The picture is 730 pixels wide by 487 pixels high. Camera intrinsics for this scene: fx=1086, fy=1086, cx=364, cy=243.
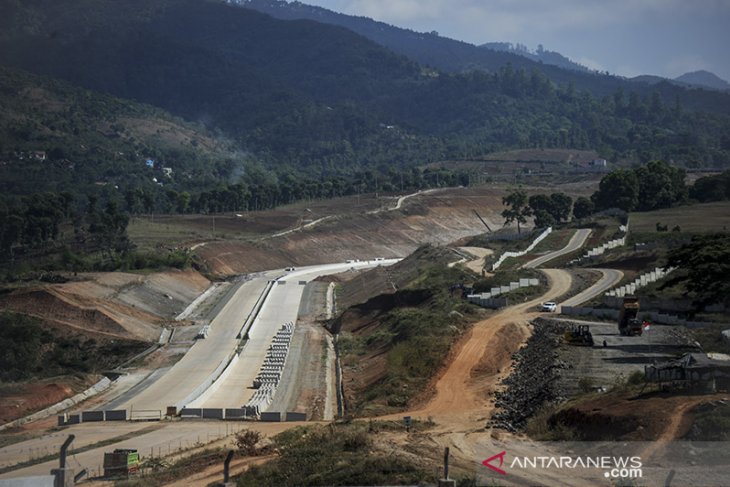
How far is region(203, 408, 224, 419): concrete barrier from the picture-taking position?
180 ft

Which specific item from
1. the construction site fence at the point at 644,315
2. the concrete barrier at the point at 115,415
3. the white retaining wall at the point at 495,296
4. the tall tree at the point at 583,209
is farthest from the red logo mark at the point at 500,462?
the tall tree at the point at 583,209

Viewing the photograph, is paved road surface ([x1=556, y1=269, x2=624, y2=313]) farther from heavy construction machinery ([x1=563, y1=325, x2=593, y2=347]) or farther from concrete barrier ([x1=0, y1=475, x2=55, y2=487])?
concrete barrier ([x1=0, y1=475, x2=55, y2=487])

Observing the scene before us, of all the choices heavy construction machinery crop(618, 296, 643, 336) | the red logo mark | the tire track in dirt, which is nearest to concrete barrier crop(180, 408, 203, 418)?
the tire track in dirt

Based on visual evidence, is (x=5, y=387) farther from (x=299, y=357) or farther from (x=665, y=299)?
(x=665, y=299)

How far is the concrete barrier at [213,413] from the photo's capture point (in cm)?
5494

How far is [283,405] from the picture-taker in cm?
5856

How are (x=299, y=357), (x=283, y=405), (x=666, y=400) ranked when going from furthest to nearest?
(x=299, y=357)
(x=283, y=405)
(x=666, y=400)

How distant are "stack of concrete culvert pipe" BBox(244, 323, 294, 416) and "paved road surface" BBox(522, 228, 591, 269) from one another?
24655 mm

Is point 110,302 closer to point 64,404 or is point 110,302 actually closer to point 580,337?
point 64,404

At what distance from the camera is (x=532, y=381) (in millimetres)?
48312

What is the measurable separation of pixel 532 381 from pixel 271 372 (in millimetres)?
24671

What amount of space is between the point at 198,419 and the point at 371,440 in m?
19.9

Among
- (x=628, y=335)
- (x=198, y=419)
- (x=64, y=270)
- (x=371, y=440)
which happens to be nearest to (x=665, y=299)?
(x=628, y=335)

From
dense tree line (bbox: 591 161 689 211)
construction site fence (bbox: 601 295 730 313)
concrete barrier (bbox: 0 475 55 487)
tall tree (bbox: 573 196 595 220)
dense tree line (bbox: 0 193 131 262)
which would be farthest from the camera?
tall tree (bbox: 573 196 595 220)
